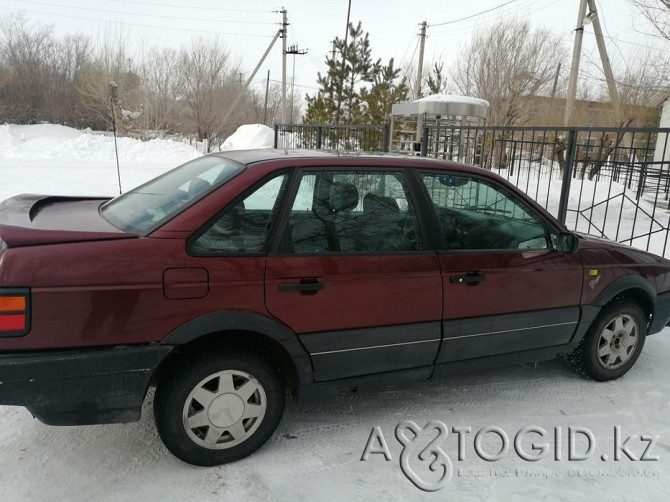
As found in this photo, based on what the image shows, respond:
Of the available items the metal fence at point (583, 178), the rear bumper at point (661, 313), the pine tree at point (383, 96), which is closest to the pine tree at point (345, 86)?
the pine tree at point (383, 96)

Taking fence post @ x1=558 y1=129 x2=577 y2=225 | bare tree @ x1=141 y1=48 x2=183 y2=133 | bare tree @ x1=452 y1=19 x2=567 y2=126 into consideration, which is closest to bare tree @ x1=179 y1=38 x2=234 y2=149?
bare tree @ x1=141 y1=48 x2=183 y2=133

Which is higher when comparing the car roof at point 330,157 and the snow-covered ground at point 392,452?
the car roof at point 330,157

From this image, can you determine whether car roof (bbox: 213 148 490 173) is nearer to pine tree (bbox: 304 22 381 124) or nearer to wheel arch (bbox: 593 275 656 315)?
wheel arch (bbox: 593 275 656 315)

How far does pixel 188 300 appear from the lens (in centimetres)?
245

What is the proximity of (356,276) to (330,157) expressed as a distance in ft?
2.39

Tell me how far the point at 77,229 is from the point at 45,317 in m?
0.49

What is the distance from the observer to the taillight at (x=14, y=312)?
2.17 meters

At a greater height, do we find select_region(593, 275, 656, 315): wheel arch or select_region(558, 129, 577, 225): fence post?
select_region(558, 129, 577, 225): fence post

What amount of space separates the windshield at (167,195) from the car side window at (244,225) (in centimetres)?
18

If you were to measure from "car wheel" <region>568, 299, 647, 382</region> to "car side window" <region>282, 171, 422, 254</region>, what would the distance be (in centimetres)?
172

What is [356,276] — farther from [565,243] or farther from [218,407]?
[565,243]

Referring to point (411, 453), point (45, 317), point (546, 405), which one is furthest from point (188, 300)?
point (546, 405)

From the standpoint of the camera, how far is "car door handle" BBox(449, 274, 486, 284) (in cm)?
308

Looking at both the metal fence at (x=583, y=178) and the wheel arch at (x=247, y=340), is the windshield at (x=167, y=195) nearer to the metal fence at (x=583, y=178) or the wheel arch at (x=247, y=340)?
the wheel arch at (x=247, y=340)
